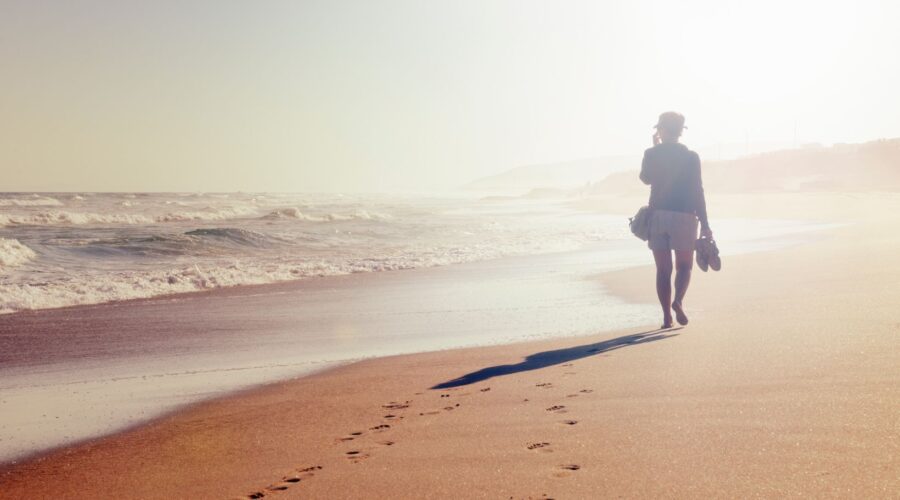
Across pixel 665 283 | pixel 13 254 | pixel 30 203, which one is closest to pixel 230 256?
pixel 13 254

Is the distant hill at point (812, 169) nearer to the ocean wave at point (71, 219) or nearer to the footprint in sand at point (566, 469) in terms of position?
the ocean wave at point (71, 219)

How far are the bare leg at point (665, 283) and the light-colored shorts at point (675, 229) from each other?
0.09 metres

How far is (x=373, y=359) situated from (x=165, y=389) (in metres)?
1.55

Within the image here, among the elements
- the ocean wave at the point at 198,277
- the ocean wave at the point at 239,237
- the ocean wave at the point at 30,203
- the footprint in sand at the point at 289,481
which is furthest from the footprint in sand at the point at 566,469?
the ocean wave at the point at 30,203

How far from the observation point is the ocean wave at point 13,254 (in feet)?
47.8

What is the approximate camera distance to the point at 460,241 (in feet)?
66.6

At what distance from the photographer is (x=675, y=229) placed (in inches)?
228

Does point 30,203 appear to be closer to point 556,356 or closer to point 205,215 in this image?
point 205,215

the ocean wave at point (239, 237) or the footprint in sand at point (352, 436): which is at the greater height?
the ocean wave at point (239, 237)

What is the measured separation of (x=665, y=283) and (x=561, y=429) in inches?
118

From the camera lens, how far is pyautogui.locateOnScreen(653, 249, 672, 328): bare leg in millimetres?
→ 5836

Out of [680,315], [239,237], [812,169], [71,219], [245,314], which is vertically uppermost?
[812,169]

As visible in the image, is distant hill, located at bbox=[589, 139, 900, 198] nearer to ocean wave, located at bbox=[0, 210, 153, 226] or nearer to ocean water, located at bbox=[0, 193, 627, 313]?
ocean water, located at bbox=[0, 193, 627, 313]

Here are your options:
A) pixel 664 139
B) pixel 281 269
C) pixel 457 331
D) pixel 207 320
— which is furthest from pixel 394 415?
pixel 281 269
